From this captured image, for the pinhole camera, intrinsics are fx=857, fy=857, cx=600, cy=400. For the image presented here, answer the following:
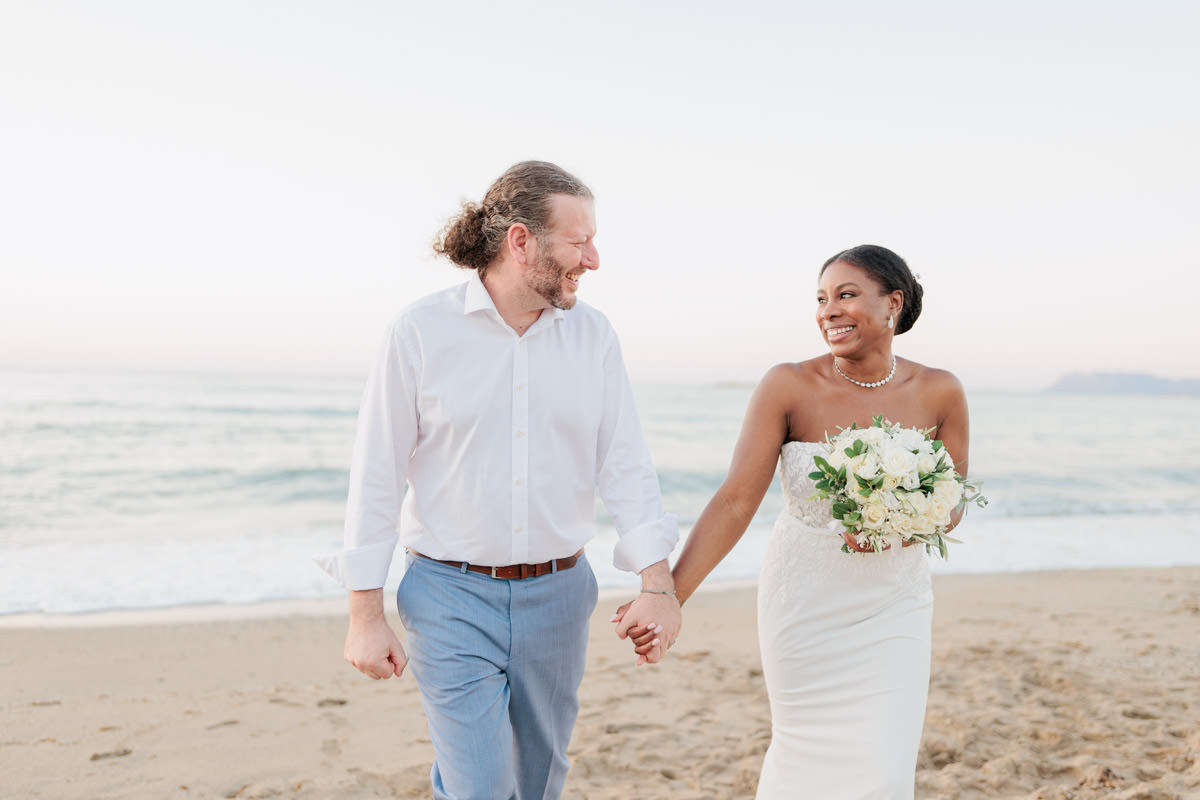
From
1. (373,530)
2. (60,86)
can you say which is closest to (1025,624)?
(373,530)

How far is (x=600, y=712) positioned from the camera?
5.42 metres

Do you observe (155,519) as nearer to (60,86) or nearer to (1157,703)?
(60,86)

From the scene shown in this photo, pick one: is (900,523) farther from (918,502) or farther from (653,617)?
(653,617)

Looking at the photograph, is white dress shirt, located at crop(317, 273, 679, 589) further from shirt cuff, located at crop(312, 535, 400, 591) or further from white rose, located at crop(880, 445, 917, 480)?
white rose, located at crop(880, 445, 917, 480)

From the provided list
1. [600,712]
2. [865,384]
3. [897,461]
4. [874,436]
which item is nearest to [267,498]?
[600,712]

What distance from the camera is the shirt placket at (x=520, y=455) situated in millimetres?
2598

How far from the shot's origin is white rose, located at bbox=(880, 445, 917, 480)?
108 inches

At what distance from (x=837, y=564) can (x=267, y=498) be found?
1580 centimetres

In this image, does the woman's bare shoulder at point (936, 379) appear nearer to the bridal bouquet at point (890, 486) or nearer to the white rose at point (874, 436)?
the bridal bouquet at point (890, 486)

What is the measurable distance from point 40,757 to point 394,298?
1815cm

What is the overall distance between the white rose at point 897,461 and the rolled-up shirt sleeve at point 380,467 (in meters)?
1.51

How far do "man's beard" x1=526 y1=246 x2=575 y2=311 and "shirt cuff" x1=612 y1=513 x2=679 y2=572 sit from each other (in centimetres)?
78

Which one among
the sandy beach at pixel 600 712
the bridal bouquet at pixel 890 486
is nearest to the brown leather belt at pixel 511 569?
the bridal bouquet at pixel 890 486

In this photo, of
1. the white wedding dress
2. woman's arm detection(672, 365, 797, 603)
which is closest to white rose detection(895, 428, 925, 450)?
the white wedding dress
